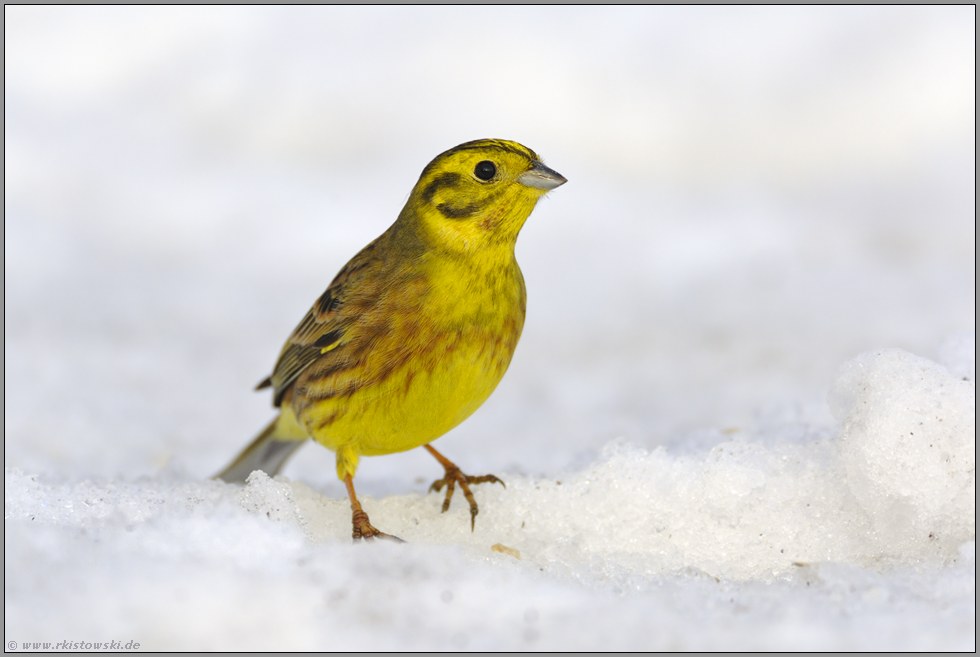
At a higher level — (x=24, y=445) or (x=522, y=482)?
(x=522, y=482)

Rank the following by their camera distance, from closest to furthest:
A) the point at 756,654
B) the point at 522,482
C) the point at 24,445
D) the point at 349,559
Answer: the point at 756,654 → the point at 349,559 → the point at 522,482 → the point at 24,445

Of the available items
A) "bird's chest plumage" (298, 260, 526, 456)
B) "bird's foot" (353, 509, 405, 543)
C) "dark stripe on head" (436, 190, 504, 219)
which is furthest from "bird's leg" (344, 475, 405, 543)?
"dark stripe on head" (436, 190, 504, 219)

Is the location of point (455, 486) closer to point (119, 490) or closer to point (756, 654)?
point (119, 490)

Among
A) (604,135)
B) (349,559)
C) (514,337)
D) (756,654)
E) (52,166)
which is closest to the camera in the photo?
(756,654)

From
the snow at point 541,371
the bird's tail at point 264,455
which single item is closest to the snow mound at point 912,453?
the snow at point 541,371

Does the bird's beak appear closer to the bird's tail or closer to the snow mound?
the snow mound

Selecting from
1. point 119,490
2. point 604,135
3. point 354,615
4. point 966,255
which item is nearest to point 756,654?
point 354,615

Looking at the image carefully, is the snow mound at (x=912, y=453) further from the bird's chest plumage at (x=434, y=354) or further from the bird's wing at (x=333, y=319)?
the bird's wing at (x=333, y=319)
